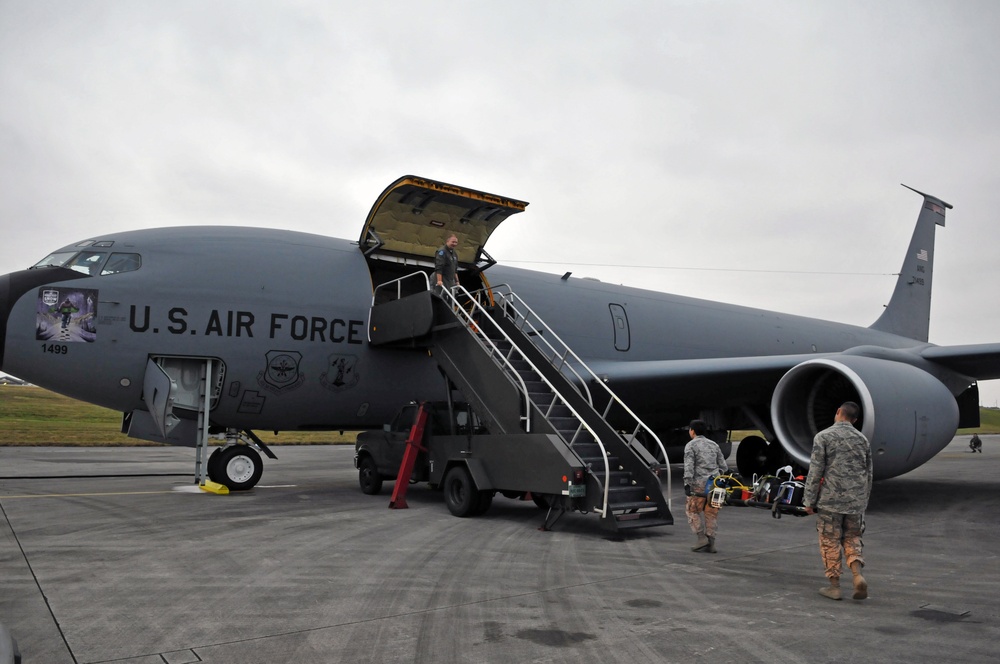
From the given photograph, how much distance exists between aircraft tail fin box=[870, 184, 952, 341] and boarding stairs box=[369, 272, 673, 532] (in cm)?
1553

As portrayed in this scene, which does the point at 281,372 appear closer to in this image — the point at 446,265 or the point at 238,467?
the point at 238,467

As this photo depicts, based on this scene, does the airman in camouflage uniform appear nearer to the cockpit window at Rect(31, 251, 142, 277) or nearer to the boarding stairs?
the boarding stairs

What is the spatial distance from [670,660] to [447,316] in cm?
735

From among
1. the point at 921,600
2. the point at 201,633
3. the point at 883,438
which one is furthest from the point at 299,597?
the point at 883,438

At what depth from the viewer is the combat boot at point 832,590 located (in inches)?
214

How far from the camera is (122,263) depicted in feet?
35.9

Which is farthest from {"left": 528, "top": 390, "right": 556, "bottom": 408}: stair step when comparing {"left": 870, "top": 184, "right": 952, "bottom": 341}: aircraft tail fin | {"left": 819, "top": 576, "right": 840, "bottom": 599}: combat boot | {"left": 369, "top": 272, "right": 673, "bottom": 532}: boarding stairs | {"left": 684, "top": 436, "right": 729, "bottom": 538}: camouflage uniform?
{"left": 870, "top": 184, "right": 952, "bottom": 341}: aircraft tail fin

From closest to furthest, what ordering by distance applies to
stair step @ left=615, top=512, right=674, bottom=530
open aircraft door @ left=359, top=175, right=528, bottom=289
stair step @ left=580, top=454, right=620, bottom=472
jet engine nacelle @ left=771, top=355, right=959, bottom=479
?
stair step @ left=615, top=512, right=674, bottom=530
stair step @ left=580, top=454, right=620, bottom=472
jet engine nacelle @ left=771, top=355, right=959, bottom=479
open aircraft door @ left=359, top=175, right=528, bottom=289

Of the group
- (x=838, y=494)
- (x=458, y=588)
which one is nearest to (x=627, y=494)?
(x=838, y=494)

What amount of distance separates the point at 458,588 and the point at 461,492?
13.7ft

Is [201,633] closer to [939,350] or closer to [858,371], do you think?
[858,371]

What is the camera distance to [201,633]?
4.47m

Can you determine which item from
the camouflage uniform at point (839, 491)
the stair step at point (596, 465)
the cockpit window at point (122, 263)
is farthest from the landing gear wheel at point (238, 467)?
the camouflage uniform at point (839, 491)

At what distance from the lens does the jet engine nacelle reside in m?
10.1
